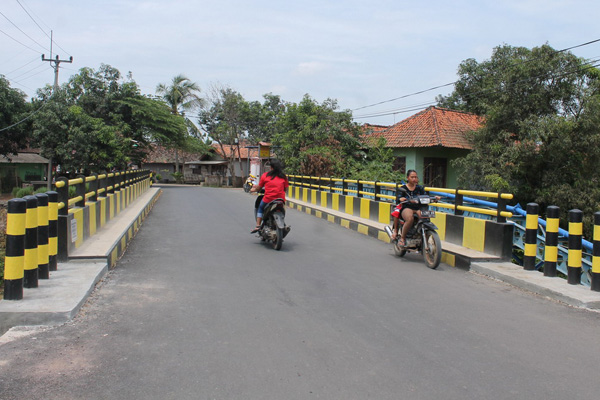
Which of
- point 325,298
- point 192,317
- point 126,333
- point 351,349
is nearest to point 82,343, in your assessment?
point 126,333

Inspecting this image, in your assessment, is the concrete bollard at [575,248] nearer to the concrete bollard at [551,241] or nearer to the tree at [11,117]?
the concrete bollard at [551,241]

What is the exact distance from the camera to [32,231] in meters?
4.88

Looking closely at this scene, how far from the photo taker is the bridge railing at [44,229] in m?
4.59

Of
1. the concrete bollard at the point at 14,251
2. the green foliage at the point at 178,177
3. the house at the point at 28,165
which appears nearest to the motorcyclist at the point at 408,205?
the concrete bollard at the point at 14,251

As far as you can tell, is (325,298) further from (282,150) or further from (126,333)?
(282,150)

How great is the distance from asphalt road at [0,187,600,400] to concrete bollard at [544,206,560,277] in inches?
27.1

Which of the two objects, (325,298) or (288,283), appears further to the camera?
(288,283)

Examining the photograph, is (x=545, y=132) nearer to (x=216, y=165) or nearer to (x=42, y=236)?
(x=42, y=236)

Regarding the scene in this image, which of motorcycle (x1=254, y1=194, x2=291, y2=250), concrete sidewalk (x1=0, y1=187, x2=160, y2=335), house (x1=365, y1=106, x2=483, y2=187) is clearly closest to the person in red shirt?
motorcycle (x1=254, y1=194, x2=291, y2=250)

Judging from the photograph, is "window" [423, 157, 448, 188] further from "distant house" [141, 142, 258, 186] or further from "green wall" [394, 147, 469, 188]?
"distant house" [141, 142, 258, 186]

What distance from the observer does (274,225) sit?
9.03 m

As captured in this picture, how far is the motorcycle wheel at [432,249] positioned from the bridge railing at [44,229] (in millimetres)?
5152

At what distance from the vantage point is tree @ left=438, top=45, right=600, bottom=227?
1778cm

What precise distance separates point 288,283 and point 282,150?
787 inches
